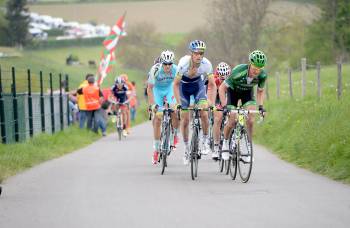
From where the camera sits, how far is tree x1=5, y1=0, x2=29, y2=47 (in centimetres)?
4547

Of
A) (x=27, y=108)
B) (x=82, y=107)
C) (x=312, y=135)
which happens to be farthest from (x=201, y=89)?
(x=82, y=107)

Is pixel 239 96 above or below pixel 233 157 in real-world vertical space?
above

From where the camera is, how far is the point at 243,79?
1376cm

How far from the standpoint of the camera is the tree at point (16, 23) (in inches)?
1790

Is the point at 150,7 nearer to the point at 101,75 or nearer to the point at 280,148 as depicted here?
the point at 101,75

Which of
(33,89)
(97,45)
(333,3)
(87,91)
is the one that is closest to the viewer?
(33,89)

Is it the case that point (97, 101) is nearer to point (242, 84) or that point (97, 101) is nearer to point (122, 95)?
point (122, 95)

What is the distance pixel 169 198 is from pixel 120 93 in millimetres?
15345

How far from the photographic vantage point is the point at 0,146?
18453mm

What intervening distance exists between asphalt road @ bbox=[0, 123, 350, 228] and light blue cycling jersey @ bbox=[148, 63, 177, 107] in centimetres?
131

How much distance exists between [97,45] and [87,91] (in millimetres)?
65786

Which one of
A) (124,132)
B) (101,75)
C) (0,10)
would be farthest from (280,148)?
(0,10)

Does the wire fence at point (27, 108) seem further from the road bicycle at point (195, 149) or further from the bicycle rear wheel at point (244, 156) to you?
the bicycle rear wheel at point (244, 156)

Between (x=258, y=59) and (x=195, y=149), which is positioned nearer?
(x=258, y=59)
